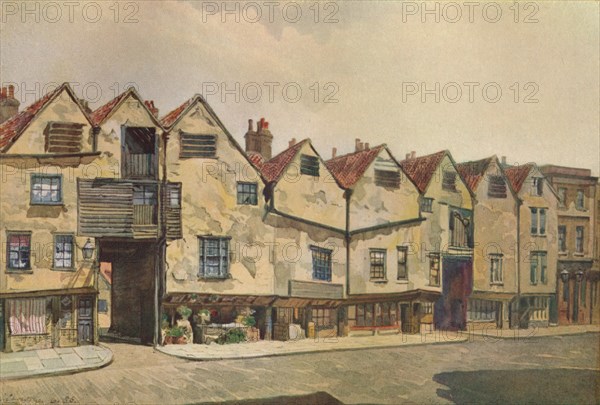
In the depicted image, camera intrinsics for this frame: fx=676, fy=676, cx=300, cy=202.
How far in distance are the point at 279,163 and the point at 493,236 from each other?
230cm

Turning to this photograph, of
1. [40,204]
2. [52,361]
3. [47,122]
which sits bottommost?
[52,361]

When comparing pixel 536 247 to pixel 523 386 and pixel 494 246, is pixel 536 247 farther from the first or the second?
pixel 523 386

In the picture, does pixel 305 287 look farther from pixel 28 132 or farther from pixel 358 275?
pixel 28 132

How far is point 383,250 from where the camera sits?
6.59 m

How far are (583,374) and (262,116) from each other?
13.3 feet

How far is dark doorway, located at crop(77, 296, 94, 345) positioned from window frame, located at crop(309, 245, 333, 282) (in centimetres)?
211

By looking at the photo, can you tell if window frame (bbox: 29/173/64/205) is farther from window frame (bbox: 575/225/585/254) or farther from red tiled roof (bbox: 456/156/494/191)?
window frame (bbox: 575/225/585/254)

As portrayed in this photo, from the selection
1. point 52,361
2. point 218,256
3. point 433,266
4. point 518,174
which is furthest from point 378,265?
point 52,361

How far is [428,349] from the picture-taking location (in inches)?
266

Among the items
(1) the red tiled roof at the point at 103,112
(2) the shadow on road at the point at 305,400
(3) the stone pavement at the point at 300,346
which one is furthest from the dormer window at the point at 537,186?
(1) the red tiled roof at the point at 103,112

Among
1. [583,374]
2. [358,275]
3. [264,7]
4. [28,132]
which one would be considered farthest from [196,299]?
[583,374]

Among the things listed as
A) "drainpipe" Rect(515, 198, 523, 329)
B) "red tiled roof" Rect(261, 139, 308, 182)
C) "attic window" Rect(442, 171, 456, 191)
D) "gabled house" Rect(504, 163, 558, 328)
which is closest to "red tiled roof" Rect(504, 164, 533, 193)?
"gabled house" Rect(504, 163, 558, 328)

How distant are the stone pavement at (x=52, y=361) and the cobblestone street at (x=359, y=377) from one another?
0.21 feet

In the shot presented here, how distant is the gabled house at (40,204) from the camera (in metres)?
5.82
